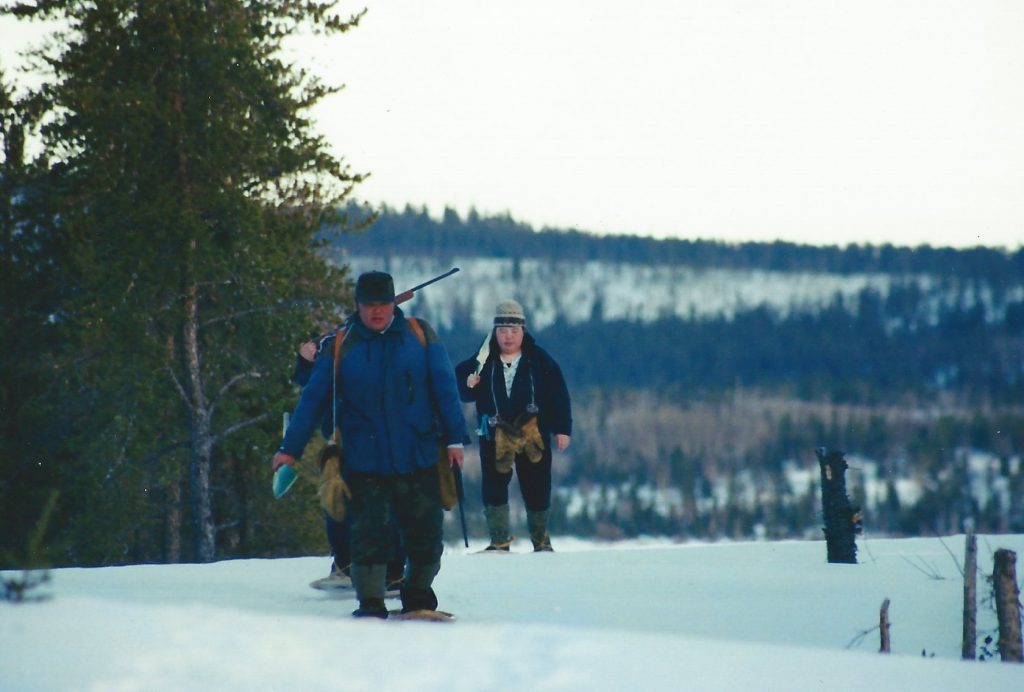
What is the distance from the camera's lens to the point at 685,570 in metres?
10.8

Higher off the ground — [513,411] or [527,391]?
[527,391]

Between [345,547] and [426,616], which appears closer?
[426,616]

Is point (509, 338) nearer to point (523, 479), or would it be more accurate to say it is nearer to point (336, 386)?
point (523, 479)

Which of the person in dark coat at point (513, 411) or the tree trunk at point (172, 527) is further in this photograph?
the tree trunk at point (172, 527)

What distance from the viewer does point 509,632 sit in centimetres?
706

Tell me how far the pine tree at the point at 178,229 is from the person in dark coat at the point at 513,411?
31.9ft

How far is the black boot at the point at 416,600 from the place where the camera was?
7793 millimetres

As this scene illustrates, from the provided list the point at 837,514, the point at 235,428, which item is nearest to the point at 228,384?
the point at 235,428

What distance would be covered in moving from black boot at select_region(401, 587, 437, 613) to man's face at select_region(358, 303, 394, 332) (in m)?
1.59

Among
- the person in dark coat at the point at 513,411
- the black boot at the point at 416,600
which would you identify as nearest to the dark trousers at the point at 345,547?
the black boot at the point at 416,600

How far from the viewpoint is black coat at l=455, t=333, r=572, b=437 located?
38.2 ft

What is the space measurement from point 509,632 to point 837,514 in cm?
542

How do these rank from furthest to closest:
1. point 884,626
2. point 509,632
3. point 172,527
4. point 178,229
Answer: point 172,527
point 178,229
point 884,626
point 509,632

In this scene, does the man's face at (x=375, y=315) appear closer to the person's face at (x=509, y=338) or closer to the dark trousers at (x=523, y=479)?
the person's face at (x=509, y=338)
